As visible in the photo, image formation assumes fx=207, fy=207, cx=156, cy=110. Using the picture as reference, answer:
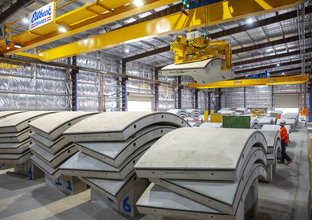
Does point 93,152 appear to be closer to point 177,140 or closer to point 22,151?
point 177,140

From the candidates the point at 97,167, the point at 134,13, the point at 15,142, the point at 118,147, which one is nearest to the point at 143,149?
the point at 118,147

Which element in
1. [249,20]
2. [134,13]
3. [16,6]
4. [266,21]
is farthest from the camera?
[249,20]

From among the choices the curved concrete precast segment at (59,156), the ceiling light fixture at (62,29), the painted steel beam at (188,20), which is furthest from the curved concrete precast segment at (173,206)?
the ceiling light fixture at (62,29)

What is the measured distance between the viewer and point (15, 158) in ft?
12.7

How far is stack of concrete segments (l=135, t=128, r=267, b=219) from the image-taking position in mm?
1681

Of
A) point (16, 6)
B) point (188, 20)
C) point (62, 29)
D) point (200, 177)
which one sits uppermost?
point (16, 6)

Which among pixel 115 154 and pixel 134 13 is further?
pixel 134 13

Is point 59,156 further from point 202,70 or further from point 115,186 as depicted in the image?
point 202,70

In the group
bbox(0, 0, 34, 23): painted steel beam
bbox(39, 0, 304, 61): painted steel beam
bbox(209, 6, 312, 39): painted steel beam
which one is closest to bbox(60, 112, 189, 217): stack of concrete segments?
bbox(39, 0, 304, 61): painted steel beam

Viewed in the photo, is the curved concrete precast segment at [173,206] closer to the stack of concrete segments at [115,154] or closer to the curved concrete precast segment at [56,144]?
the stack of concrete segments at [115,154]

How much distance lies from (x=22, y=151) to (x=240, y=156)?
3.89m

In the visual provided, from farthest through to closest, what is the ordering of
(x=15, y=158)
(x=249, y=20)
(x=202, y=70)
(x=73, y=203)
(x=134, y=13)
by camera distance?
1. (x=249, y=20)
2. (x=134, y=13)
3. (x=202, y=70)
4. (x=15, y=158)
5. (x=73, y=203)

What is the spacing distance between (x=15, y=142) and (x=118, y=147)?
2778 mm

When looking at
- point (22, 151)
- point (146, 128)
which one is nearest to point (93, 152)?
point (146, 128)
